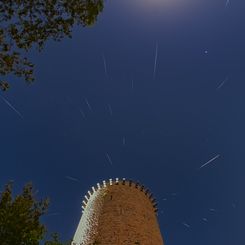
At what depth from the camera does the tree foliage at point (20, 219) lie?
45.1 ft

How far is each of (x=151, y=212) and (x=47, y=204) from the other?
32.0ft

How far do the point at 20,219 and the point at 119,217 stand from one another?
26.2ft

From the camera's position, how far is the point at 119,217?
21.2 m

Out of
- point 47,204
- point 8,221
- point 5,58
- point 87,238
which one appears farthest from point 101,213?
point 5,58

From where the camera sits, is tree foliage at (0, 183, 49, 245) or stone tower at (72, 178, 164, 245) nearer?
tree foliage at (0, 183, 49, 245)

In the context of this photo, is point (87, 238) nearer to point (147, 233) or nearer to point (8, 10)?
point (147, 233)

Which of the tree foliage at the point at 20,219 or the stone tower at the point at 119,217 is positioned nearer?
the tree foliage at the point at 20,219

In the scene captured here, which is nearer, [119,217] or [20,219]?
[20,219]

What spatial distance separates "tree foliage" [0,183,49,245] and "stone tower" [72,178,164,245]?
16.7 ft

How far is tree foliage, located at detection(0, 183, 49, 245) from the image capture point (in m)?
13.7

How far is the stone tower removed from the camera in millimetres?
19984

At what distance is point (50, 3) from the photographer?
1048cm

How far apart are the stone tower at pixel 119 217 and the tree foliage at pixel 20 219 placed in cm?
509

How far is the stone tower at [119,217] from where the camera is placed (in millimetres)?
19984
